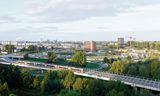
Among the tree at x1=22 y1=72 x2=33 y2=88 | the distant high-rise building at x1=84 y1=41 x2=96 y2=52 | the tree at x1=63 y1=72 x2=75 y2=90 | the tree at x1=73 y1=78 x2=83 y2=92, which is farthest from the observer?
the distant high-rise building at x1=84 y1=41 x2=96 y2=52

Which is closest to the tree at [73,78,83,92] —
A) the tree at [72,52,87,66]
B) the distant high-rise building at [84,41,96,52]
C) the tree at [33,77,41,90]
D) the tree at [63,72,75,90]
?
the tree at [63,72,75,90]

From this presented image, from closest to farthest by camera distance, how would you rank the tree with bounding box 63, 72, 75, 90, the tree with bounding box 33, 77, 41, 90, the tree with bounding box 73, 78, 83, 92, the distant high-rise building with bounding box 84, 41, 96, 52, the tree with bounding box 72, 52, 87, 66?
the tree with bounding box 73, 78, 83, 92
the tree with bounding box 63, 72, 75, 90
the tree with bounding box 33, 77, 41, 90
the tree with bounding box 72, 52, 87, 66
the distant high-rise building with bounding box 84, 41, 96, 52

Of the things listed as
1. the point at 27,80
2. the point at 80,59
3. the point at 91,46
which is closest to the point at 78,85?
the point at 27,80

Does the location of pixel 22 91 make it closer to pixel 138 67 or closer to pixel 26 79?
pixel 26 79

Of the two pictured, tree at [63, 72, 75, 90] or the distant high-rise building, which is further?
the distant high-rise building

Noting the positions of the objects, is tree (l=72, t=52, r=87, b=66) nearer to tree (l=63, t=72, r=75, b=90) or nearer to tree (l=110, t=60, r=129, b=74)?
tree (l=110, t=60, r=129, b=74)

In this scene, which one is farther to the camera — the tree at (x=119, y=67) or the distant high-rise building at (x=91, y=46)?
the distant high-rise building at (x=91, y=46)

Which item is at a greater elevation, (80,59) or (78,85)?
(80,59)

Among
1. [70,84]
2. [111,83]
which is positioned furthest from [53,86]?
[111,83]

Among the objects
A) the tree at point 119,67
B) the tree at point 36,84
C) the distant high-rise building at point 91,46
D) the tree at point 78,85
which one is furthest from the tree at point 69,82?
the distant high-rise building at point 91,46

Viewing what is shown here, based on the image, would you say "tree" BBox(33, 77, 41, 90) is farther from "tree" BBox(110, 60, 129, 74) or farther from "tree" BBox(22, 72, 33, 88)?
"tree" BBox(110, 60, 129, 74)

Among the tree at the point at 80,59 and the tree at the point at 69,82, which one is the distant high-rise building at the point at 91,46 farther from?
the tree at the point at 69,82

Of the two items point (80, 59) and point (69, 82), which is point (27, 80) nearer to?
point (69, 82)
